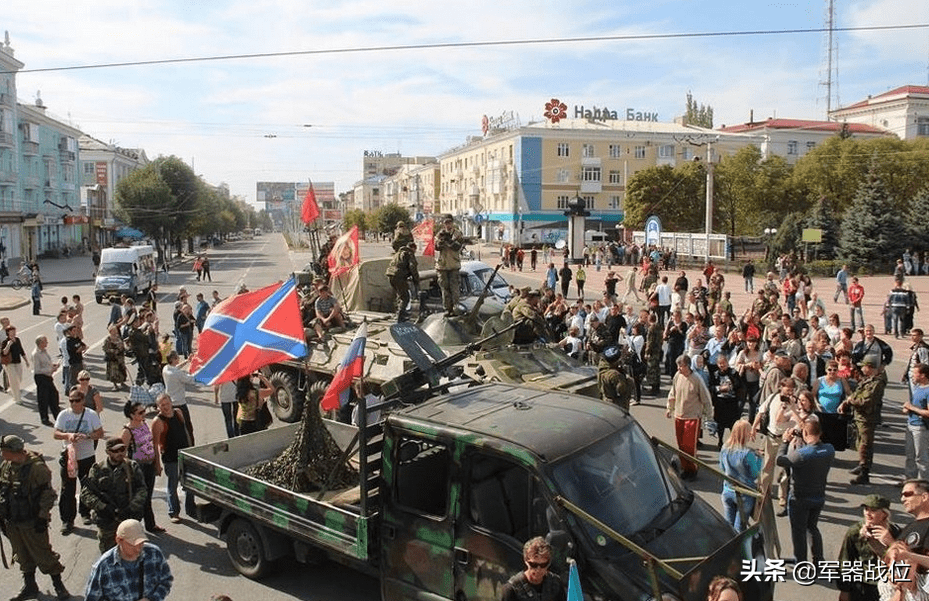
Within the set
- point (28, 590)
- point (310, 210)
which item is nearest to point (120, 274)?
point (310, 210)

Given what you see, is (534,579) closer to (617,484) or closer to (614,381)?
(617,484)

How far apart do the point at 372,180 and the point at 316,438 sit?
5822 inches

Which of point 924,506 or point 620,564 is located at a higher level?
point 924,506

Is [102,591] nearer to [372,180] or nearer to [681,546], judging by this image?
[681,546]

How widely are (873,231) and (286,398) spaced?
36.1 m

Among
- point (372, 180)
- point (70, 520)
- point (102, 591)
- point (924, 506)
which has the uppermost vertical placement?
point (372, 180)

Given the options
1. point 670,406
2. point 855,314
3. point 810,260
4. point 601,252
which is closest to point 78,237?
point 601,252

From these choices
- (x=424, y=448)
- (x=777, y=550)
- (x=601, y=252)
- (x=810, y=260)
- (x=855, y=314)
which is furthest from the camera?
(x=601, y=252)

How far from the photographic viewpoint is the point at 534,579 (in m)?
4.98

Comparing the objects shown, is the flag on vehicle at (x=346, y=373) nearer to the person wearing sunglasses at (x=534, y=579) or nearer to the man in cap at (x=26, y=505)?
the man in cap at (x=26, y=505)

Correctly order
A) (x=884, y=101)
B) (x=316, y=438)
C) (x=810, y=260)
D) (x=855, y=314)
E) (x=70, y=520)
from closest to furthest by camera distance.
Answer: (x=316, y=438)
(x=70, y=520)
(x=855, y=314)
(x=810, y=260)
(x=884, y=101)

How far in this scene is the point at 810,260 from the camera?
4438 centimetres

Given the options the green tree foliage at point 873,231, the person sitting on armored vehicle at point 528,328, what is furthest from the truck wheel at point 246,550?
the green tree foliage at point 873,231

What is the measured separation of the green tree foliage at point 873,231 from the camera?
40.2m
